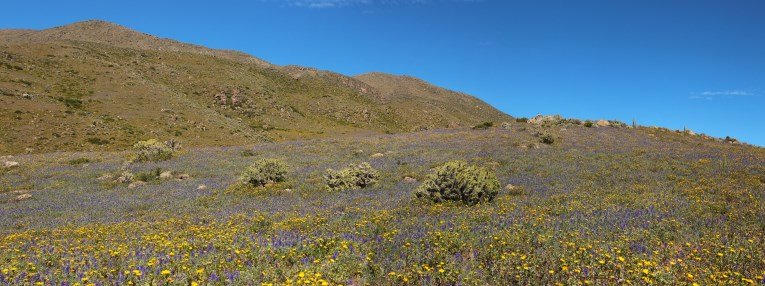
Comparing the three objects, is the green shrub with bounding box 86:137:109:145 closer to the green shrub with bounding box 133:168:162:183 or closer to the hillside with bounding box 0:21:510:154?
the hillside with bounding box 0:21:510:154

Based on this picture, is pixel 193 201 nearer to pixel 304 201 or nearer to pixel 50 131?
pixel 304 201

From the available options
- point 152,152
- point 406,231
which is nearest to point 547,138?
point 406,231

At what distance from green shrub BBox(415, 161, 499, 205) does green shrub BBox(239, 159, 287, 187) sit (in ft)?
25.6

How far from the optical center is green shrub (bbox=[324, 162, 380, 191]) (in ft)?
56.5

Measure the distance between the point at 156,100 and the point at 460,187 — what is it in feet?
211

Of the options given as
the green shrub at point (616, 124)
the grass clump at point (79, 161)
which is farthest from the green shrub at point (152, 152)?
the green shrub at point (616, 124)

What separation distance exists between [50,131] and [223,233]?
163 ft

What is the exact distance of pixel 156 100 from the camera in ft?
215

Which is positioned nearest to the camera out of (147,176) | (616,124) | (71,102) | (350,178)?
(350,178)

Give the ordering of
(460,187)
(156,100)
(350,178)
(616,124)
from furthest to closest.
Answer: (156,100), (616,124), (350,178), (460,187)

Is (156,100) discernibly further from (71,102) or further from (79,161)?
(79,161)

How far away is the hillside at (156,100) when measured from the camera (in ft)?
162

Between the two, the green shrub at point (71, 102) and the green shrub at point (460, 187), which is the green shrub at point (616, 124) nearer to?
the green shrub at point (460, 187)

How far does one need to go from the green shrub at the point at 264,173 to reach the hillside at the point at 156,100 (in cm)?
3548
